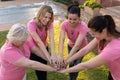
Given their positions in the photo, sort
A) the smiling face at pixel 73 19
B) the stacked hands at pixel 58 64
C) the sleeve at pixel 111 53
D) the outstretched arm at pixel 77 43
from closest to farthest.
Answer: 1. the sleeve at pixel 111 53
2. the stacked hands at pixel 58 64
3. the smiling face at pixel 73 19
4. the outstretched arm at pixel 77 43

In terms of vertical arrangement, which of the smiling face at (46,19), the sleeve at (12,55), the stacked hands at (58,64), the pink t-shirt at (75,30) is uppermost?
the smiling face at (46,19)

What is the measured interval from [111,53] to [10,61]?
113cm

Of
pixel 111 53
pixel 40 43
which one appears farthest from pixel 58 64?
pixel 111 53

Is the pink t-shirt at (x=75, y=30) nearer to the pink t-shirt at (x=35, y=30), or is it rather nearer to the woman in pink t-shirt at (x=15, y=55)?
the pink t-shirt at (x=35, y=30)

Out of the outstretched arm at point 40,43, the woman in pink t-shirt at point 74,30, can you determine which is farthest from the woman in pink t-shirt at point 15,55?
the woman in pink t-shirt at point 74,30

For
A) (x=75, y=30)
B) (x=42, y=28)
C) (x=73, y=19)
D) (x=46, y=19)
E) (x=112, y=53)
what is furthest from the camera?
(x=75, y=30)

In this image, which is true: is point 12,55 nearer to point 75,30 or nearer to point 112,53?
point 112,53

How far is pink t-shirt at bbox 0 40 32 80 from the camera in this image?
2.85m

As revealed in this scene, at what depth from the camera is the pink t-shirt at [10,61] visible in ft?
9.34

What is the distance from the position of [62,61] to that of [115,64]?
1.04 m

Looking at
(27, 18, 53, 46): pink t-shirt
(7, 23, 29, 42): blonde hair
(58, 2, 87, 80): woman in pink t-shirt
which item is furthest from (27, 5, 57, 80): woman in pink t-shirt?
(7, 23, 29, 42): blonde hair

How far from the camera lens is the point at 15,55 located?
2.84 metres

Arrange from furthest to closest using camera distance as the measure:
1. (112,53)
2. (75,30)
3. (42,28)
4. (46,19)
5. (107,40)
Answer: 1. (75,30)
2. (42,28)
3. (46,19)
4. (107,40)
5. (112,53)

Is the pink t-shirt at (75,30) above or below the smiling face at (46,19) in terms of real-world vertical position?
below
